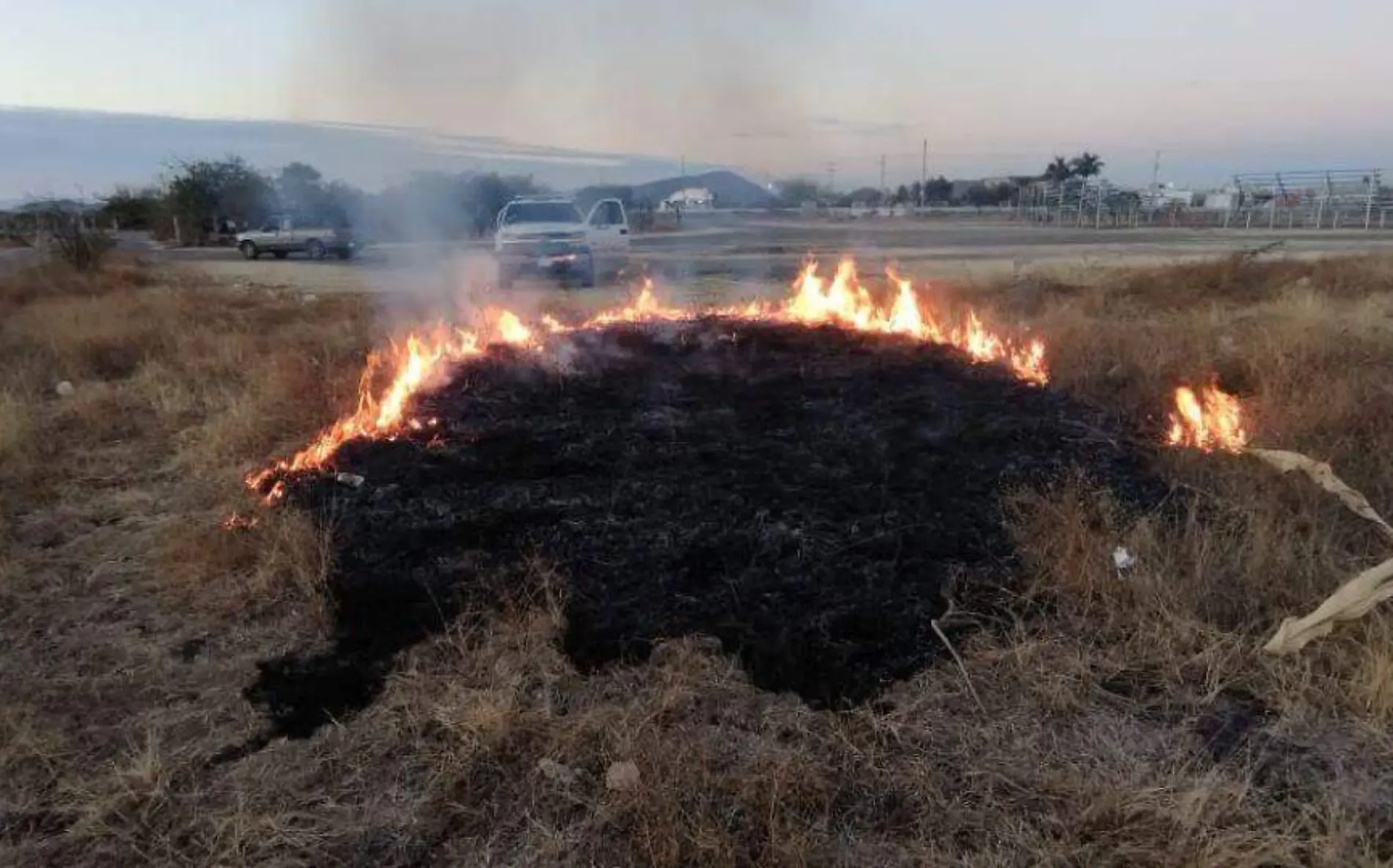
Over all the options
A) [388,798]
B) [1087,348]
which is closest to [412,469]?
[388,798]

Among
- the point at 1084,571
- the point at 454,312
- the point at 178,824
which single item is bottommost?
the point at 178,824

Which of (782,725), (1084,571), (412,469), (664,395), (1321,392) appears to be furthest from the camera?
(664,395)

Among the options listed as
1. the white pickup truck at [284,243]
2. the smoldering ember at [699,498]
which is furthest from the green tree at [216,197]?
the smoldering ember at [699,498]

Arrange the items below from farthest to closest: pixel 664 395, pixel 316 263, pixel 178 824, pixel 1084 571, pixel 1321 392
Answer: pixel 316 263, pixel 664 395, pixel 1321 392, pixel 1084 571, pixel 178 824

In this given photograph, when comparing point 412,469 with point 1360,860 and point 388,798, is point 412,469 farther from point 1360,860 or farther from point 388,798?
point 1360,860

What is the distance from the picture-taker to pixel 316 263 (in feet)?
87.0

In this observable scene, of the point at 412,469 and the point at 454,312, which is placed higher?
the point at 454,312

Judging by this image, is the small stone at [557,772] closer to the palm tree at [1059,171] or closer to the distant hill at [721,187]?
the distant hill at [721,187]

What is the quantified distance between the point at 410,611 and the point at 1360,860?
3.45 m

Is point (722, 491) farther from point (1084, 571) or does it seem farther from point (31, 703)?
point (31, 703)

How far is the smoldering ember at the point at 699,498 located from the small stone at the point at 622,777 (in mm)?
710

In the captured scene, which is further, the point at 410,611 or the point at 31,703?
the point at 410,611

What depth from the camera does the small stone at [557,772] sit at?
2.89 metres

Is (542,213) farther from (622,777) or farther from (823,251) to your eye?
(622,777)
